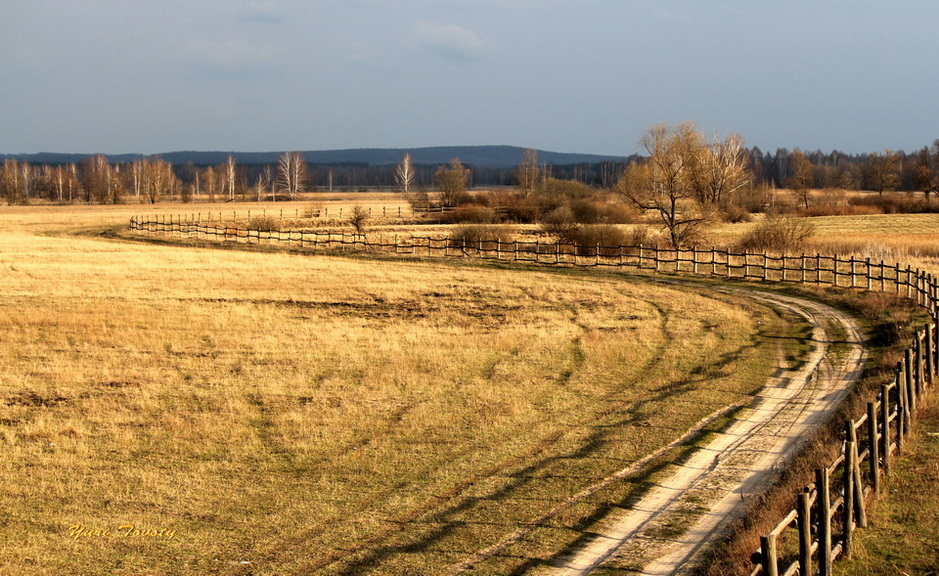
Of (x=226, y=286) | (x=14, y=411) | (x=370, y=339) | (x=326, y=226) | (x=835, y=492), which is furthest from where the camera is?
(x=326, y=226)

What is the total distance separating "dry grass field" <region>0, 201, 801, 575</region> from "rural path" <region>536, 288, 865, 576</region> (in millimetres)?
492

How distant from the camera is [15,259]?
4825cm

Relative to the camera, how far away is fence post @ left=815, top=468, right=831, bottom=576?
8.23 metres

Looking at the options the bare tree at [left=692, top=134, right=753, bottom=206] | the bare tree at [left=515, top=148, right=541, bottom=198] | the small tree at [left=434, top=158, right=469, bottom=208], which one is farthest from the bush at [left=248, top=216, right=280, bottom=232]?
the bare tree at [left=692, top=134, right=753, bottom=206]

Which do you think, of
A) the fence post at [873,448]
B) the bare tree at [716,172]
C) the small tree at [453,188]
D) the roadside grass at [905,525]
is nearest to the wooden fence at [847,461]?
the fence post at [873,448]

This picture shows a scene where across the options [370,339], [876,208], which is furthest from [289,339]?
[876,208]

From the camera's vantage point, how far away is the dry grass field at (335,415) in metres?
10.8

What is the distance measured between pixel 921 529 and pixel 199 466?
397 inches

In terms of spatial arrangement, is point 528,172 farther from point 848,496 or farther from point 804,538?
point 804,538

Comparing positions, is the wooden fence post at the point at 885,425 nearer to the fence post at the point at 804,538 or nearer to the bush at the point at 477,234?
the fence post at the point at 804,538

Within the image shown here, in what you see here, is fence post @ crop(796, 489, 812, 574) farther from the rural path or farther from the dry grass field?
the dry grass field

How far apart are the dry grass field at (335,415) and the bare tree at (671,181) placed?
64.0 ft

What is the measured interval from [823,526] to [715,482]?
3924mm

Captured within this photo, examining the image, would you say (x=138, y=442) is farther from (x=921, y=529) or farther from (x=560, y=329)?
(x=560, y=329)
